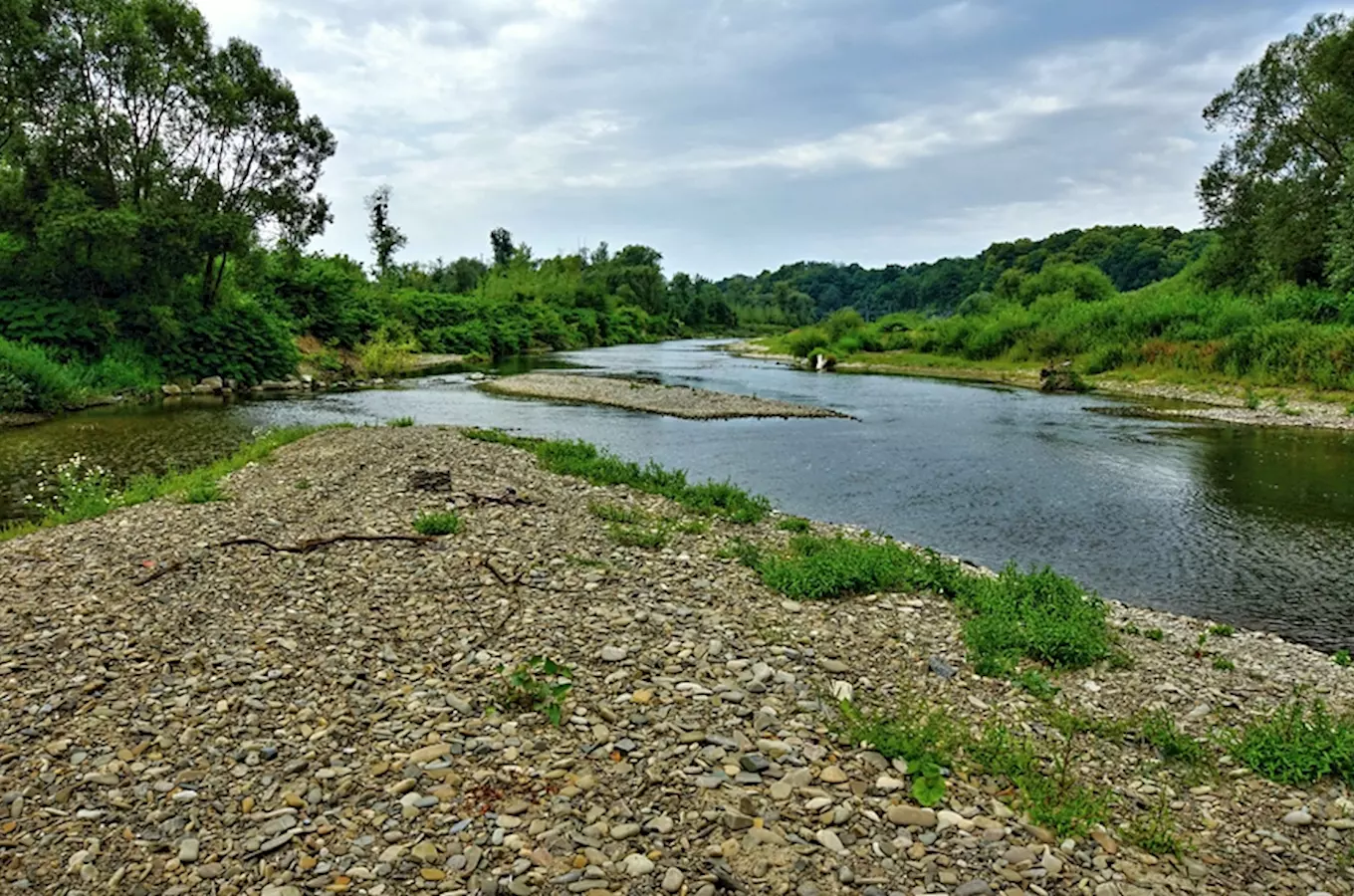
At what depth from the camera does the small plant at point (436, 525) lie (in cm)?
1157

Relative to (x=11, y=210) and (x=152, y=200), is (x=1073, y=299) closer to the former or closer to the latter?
(x=152, y=200)

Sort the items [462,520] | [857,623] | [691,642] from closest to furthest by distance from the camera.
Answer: [691,642], [857,623], [462,520]

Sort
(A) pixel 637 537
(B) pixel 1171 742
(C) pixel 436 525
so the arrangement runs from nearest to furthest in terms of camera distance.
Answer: (B) pixel 1171 742 < (C) pixel 436 525 < (A) pixel 637 537

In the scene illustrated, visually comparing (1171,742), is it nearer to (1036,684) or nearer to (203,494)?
(1036,684)

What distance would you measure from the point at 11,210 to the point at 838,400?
3778 centimetres

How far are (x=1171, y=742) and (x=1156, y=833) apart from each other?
160cm

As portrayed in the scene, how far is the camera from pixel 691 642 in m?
7.84

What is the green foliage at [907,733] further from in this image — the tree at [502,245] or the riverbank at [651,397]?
the tree at [502,245]

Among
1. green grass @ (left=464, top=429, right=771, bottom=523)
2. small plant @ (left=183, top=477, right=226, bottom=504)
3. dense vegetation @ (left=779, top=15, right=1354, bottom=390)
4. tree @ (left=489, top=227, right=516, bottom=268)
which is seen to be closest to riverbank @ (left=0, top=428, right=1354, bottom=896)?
small plant @ (left=183, top=477, right=226, bottom=504)

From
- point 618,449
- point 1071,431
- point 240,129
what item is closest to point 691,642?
point 618,449

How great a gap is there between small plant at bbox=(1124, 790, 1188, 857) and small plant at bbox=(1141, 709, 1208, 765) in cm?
104

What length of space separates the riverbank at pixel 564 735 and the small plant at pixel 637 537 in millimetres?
987

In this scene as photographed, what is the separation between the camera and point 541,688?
6.64 meters

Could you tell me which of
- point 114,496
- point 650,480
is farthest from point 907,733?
point 114,496
